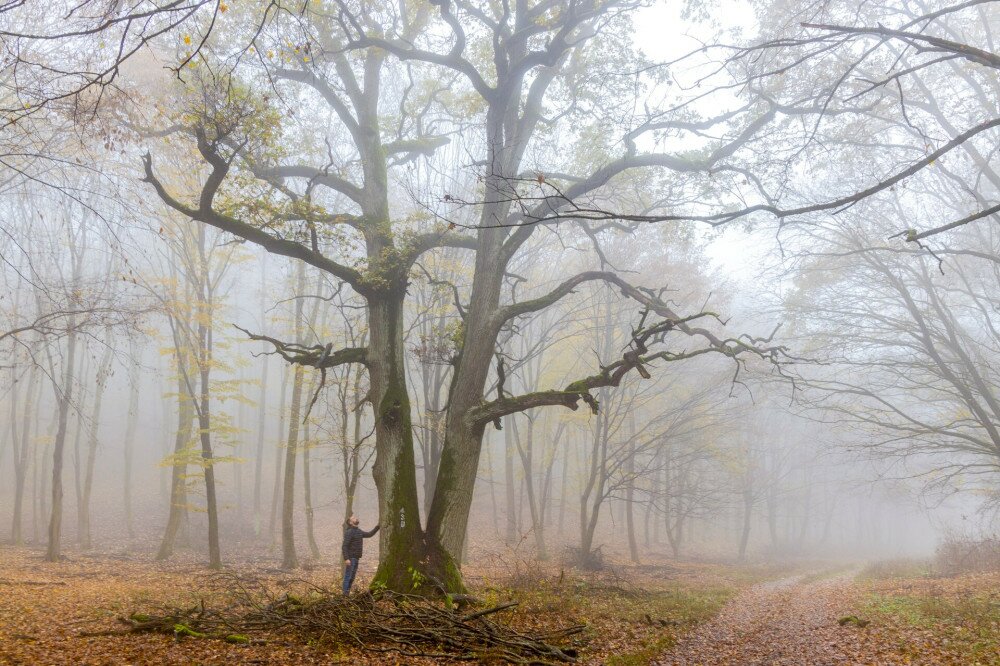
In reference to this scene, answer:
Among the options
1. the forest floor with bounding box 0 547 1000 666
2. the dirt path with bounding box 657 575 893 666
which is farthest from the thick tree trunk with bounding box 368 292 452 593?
the dirt path with bounding box 657 575 893 666

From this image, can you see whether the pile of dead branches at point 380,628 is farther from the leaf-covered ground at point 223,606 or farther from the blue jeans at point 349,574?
the blue jeans at point 349,574

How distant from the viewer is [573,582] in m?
12.3

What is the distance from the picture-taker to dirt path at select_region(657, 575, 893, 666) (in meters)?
7.05

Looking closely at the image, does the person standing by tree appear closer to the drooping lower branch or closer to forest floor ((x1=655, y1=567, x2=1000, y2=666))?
the drooping lower branch

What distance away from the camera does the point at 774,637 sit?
8477 millimetres

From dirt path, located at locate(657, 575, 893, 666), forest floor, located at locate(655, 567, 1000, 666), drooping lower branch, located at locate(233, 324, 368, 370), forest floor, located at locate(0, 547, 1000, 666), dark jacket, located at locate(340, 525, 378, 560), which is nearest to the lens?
forest floor, located at locate(0, 547, 1000, 666)

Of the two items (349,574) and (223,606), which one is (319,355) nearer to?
(349,574)

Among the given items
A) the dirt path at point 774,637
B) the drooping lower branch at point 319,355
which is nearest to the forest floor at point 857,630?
the dirt path at point 774,637

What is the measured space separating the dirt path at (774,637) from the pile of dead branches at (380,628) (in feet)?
5.86

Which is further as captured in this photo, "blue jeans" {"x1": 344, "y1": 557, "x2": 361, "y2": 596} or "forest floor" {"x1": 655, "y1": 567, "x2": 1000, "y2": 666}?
"blue jeans" {"x1": 344, "y1": 557, "x2": 361, "y2": 596}

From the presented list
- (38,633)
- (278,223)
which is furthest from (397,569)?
(278,223)

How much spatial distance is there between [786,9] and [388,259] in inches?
320

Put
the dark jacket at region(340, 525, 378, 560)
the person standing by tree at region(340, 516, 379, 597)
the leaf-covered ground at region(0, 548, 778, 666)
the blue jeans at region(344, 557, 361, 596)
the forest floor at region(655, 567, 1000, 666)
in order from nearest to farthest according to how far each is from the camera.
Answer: the leaf-covered ground at region(0, 548, 778, 666) → the forest floor at region(655, 567, 1000, 666) → the blue jeans at region(344, 557, 361, 596) → the person standing by tree at region(340, 516, 379, 597) → the dark jacket at region(340, 525, 378, 560)

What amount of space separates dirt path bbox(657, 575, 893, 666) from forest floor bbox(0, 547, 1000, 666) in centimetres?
3
